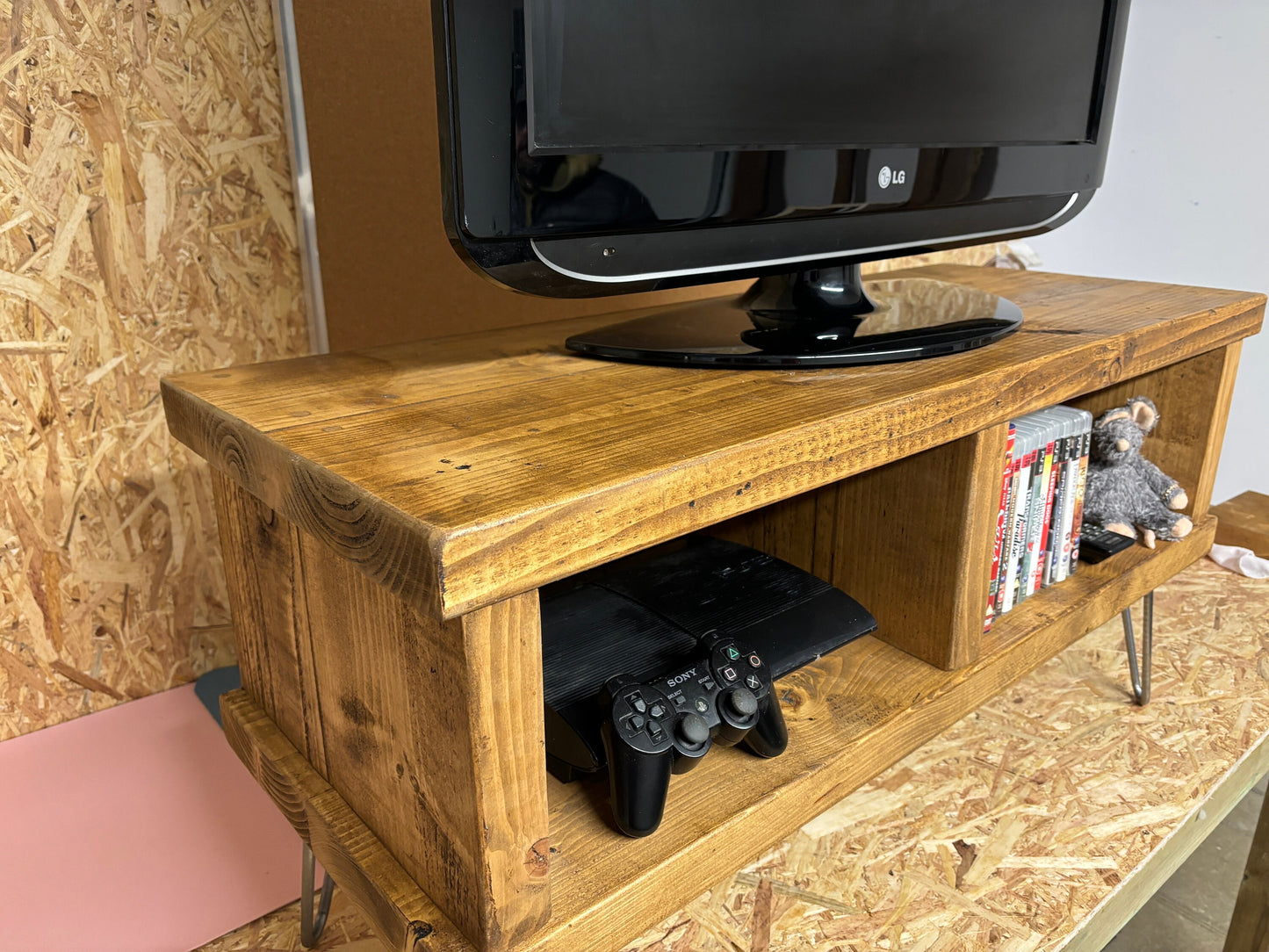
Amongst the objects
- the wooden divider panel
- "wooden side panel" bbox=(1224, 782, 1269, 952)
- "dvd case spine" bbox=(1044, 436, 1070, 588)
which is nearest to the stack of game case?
"dvd case spine" bbox=(1044, 436, 1070, 588)

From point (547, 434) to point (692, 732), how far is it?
22cm

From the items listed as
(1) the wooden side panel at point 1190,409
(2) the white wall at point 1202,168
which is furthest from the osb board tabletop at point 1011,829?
(2) the white wall at point 1202,168

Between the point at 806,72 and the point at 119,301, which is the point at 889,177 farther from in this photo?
the point at 119,301

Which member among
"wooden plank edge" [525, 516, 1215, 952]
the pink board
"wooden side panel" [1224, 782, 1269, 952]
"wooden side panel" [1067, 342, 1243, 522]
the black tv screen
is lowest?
"wooden side panel" [1224, 782, 1269, 952]

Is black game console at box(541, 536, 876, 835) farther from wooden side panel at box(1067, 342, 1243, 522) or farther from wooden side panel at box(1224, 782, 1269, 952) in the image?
wooden side panel at box(1224, 782, 1269, 952)

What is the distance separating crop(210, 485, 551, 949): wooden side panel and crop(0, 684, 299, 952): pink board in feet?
1.48

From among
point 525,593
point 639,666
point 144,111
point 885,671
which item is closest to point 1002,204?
point 885,671

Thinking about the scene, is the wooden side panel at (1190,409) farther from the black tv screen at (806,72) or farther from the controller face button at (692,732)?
the controller face button at (692,732)

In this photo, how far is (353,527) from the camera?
0.46 meters

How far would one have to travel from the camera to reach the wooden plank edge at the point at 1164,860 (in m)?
0.75

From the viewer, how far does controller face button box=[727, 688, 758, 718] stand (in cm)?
62

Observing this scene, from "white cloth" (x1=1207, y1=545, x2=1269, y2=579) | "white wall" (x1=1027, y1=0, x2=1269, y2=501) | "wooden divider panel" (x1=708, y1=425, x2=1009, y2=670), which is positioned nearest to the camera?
"wooden divider panel" (x1=708, y1=425, x2=1009, y2=670)

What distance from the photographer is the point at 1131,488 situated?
1034 mm

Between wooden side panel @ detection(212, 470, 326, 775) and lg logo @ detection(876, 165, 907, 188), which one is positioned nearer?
wooden side panel @ detection(212, 470, 326, 775)
